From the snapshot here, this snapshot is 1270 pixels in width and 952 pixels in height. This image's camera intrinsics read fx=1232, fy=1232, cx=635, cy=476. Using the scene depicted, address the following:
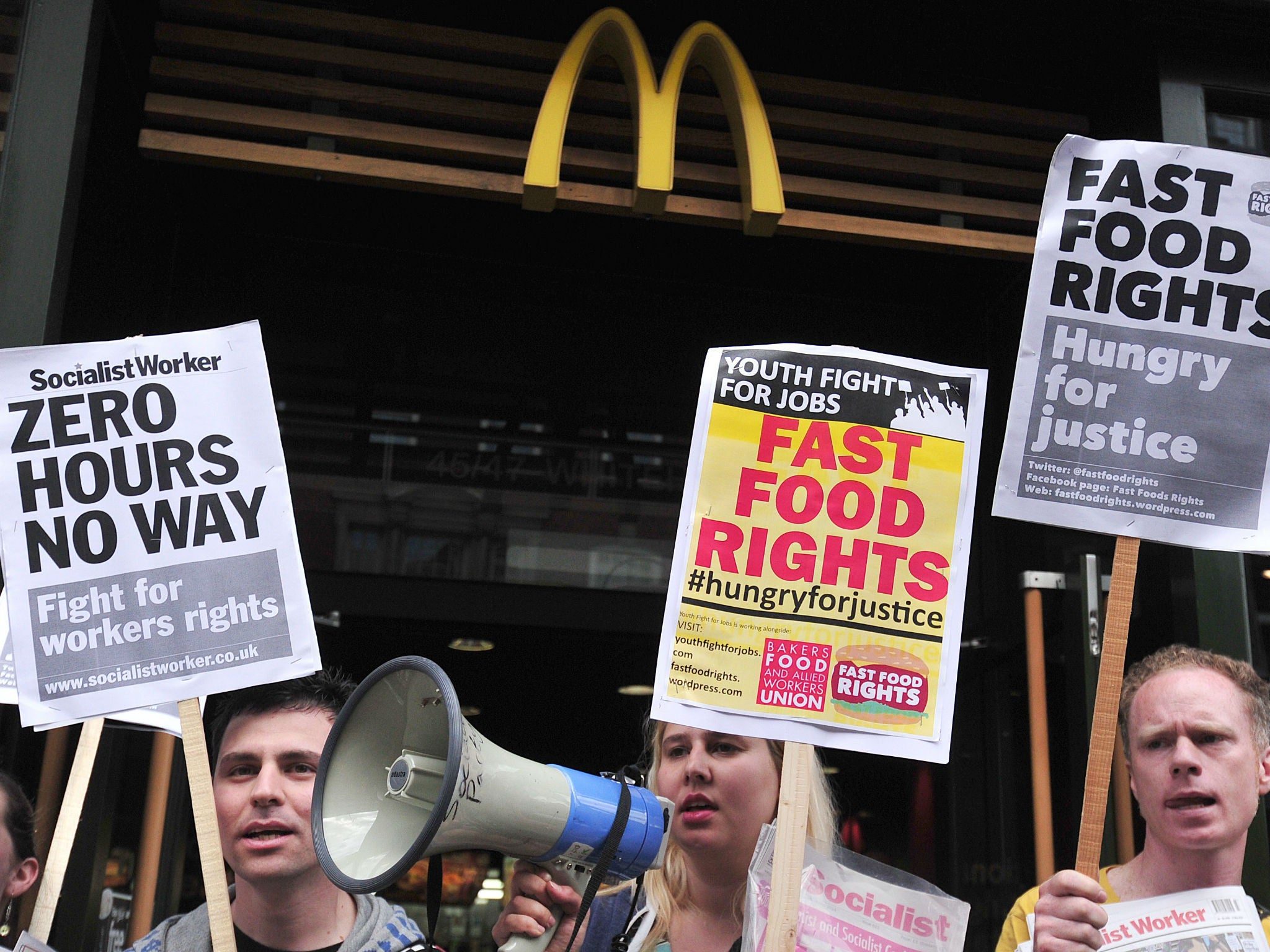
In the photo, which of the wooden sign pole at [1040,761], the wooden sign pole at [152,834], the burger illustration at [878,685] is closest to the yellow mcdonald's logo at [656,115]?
the wooden sign pole at [1040,761]

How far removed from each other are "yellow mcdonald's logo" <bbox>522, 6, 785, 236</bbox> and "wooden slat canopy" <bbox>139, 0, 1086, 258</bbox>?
0.13 metres

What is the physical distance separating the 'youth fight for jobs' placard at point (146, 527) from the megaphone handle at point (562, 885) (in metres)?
0.63

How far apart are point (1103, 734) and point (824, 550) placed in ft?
1.95

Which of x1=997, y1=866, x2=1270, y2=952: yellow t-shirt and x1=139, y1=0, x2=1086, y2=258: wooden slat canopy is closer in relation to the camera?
x1=997, y1=866, x2=1270, y2=952: yellow t-shirt

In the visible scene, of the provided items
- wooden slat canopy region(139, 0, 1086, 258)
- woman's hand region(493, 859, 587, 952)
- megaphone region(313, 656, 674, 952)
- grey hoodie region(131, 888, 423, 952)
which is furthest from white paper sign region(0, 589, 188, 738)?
wooden slat canopy region(139, 0, 1086, 258)

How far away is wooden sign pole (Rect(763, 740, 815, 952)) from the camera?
213 centimetres

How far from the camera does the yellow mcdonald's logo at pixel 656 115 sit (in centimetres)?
357

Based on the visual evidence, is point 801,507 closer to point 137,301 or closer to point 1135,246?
point 1135,246

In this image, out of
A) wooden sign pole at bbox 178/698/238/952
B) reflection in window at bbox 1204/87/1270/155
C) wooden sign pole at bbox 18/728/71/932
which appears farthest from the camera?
reflection in window at bbox 1204/87/1270/155

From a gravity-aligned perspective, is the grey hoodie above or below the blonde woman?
below

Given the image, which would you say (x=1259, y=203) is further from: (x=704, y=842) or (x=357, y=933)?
(x=357, y=933)

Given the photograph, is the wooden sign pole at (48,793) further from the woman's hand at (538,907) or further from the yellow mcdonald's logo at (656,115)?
the yellow mcdonald's logo at (656,115)

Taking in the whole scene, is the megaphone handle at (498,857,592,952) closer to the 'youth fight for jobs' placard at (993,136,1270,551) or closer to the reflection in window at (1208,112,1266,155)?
the 'youth fight for jobs' placard at (993,136,1270,551)

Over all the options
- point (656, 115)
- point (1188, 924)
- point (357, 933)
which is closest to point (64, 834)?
point (357, 933)
